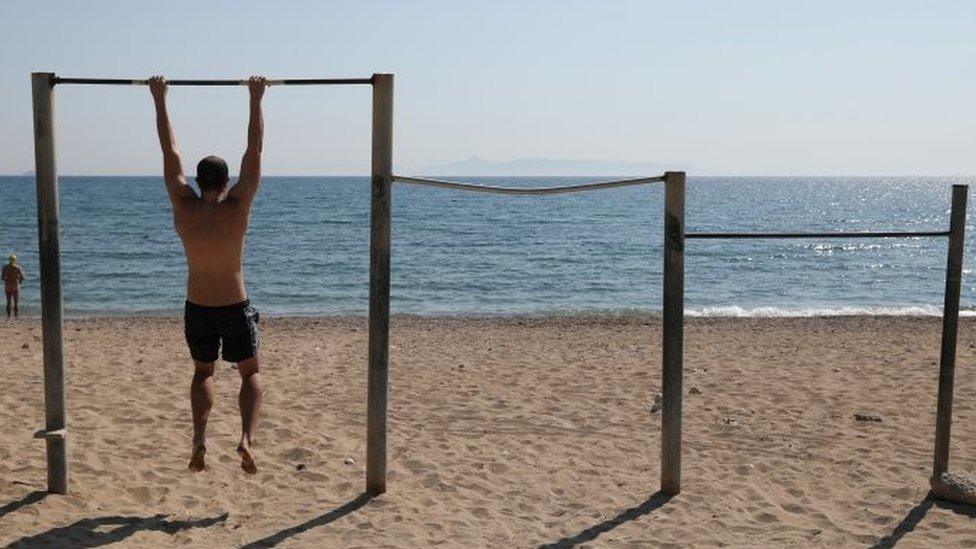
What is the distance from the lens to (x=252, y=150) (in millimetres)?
4742

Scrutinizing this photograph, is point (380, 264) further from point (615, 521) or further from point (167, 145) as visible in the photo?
point (615, 521)

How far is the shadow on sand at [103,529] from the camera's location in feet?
15.2

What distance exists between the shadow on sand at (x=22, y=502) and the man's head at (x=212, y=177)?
1.91 metres

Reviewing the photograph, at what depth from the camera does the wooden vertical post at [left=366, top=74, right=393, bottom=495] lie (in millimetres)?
5109

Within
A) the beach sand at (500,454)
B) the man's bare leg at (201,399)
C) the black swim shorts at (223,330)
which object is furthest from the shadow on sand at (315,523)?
the black swim shorts at (223,330)

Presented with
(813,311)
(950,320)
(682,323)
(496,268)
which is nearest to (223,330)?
(682,323)

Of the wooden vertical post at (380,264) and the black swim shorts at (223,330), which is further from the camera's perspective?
the wooden vertical post at (380,264)

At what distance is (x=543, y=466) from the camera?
627 centimetres

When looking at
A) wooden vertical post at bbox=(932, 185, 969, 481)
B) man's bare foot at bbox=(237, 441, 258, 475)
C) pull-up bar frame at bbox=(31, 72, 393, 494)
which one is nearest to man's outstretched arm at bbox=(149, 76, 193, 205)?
pull-up bar frame at bbox=(31, 72, 393, 494)

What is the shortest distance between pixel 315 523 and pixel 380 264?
1.38 meters

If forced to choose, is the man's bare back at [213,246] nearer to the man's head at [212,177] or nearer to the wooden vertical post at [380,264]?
→ the man's head at [212,177]

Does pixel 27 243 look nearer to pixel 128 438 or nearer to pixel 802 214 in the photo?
pixel 128 438

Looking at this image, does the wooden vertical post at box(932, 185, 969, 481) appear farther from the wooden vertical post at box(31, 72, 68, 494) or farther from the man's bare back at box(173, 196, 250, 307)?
the wooden vertical post at box(31, 72, 68, 494)

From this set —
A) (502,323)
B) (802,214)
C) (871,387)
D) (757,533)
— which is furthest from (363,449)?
(802,214)
